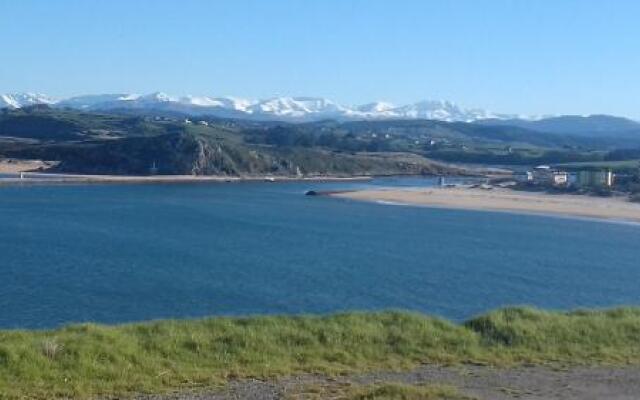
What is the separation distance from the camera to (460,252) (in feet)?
88.7

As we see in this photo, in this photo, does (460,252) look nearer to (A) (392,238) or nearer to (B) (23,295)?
(A) (392,238)

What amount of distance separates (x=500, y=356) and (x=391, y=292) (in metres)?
10.5

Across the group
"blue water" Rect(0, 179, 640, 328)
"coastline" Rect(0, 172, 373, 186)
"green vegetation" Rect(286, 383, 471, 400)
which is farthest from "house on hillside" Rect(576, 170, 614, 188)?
"green vegetation" Rect(286, 383, 471, 400)

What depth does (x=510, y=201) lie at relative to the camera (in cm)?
4859

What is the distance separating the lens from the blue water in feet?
54.1

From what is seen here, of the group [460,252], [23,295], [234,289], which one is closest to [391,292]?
[234,289]

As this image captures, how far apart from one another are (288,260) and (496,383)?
16.7m

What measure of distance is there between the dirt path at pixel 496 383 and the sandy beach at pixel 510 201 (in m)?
33.7

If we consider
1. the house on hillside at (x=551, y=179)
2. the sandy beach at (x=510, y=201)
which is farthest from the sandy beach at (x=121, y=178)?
the house on hillside at (x=551, y=179)

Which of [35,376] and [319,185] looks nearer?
[35,376]

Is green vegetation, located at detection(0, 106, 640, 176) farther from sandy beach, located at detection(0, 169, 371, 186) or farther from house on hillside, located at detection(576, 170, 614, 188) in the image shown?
house on hillside, located at detection(576, 170, 614, 188)

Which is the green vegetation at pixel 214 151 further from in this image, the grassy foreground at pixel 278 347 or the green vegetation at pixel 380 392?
the green vegetation at pixel 380 392

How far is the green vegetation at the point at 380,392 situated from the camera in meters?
6.17

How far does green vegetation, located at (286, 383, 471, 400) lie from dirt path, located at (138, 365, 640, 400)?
0.09 meters
